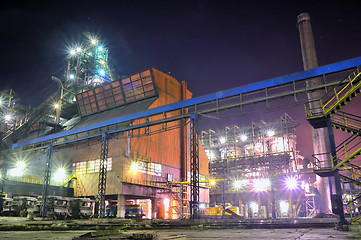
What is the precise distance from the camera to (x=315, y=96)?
125 feet

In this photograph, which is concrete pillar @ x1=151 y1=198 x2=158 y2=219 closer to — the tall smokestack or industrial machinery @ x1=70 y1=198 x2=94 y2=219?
industrial machinery @ x1=70 y1=198 x2=94 y2=219

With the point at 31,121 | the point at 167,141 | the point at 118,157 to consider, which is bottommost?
the point at 118,157

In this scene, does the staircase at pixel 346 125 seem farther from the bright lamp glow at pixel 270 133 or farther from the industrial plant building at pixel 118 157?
the bright lamp glow at pixel 270 133

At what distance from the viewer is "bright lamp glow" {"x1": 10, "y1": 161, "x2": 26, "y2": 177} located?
34.9 m

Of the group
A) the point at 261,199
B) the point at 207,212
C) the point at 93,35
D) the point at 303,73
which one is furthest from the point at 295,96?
the point at 93,35

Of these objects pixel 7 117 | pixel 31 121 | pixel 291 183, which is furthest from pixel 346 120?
pixel 7 117

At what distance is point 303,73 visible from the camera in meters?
16.8

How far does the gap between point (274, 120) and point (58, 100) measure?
41212mm

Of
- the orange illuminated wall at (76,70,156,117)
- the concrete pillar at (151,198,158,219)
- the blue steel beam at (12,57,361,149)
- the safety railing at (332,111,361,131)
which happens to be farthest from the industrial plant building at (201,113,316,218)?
the safety railing at (332,111,361,131)

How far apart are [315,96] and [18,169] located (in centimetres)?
4191

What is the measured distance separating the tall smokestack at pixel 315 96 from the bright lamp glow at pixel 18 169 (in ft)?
133

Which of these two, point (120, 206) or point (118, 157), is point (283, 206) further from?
point (118, 157)

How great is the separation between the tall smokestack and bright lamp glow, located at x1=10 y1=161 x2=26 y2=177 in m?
40.5

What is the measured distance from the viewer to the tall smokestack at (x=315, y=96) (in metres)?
37.9
